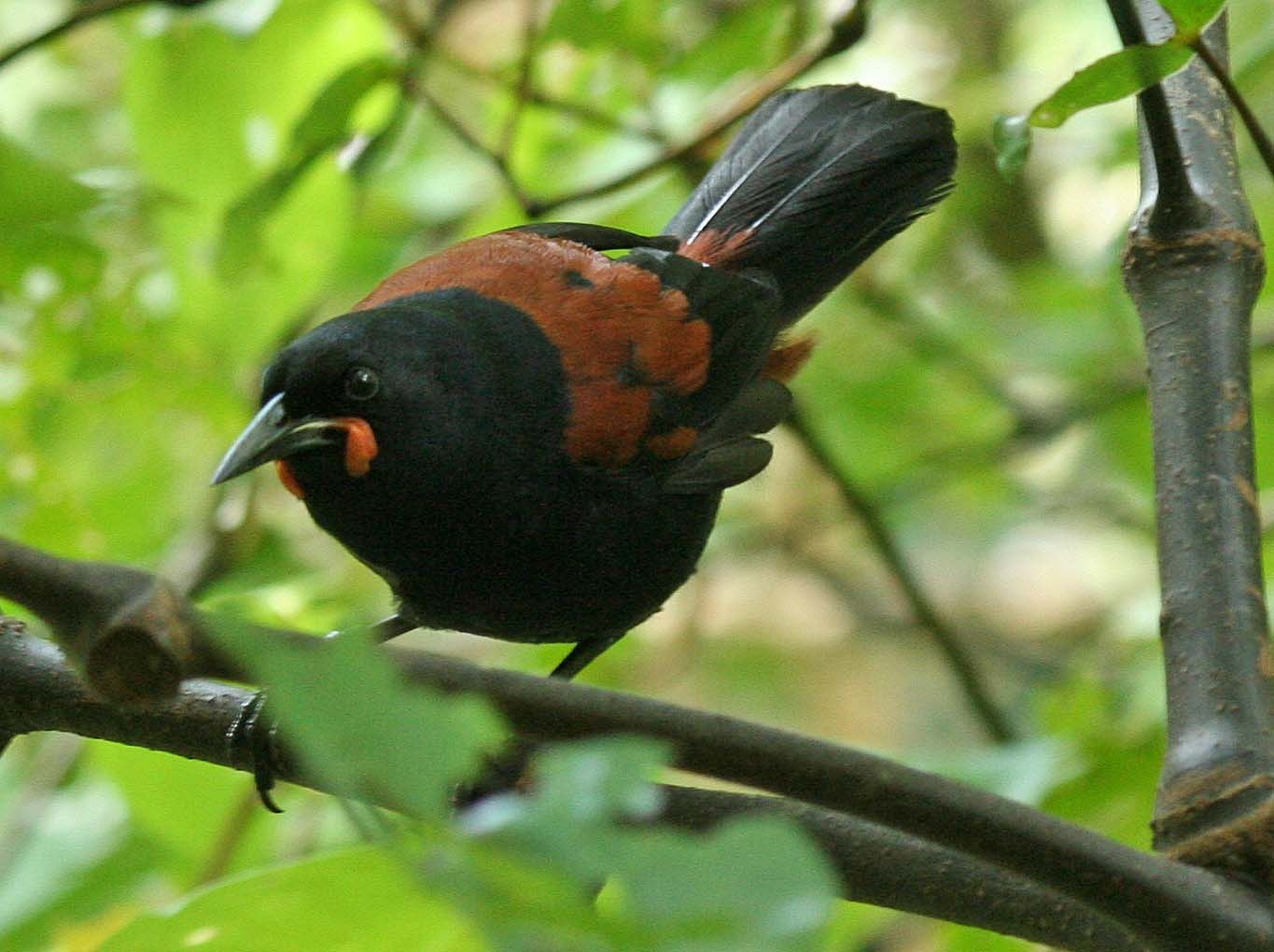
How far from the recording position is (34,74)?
20.2 feet

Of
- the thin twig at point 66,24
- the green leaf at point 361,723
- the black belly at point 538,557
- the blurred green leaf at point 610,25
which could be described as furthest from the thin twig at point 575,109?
the green leaf at point 361,723

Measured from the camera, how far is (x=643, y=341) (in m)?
2.69

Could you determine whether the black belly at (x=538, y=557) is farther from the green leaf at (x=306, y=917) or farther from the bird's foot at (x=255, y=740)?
the green leaf at (x=306, y=917)

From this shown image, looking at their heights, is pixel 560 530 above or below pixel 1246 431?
below

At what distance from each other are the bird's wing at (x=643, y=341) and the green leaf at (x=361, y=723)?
5.99ft

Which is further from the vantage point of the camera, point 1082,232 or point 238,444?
point 1082,232

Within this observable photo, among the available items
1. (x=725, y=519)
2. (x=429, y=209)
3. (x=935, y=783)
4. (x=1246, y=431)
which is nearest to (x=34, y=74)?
(x=429, y=209)

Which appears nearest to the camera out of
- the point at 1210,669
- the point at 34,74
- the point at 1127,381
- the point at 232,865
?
the point at 1210,669

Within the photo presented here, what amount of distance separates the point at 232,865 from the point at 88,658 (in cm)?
227

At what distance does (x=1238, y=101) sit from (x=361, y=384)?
1.19m

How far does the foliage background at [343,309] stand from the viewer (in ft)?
8.48

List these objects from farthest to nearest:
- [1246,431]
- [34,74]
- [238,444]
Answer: [34,74] < [238,444] < [1246,431]

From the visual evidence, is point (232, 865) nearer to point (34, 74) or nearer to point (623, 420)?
point (623, 420)

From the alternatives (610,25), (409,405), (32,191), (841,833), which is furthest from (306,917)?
(610,25)
